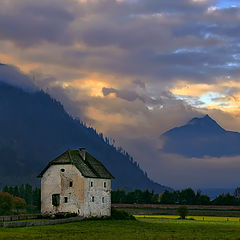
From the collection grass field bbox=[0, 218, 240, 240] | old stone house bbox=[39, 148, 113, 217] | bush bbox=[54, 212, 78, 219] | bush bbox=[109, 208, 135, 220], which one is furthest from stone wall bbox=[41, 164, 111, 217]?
grass field bbox=[0, 218, 240, 240]

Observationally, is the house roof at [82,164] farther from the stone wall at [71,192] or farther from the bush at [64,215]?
the bush at [64,215]

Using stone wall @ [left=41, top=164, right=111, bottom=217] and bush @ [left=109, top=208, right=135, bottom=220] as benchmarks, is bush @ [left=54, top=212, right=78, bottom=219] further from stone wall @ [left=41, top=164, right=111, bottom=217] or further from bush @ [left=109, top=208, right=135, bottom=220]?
bush @ [left=109, top=208, right=135, bottom=220]

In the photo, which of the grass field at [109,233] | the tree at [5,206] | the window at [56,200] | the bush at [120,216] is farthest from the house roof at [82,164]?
the tree at [5,206]

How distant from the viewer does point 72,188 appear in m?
80.7

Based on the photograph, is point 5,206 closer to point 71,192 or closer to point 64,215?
point 71,192

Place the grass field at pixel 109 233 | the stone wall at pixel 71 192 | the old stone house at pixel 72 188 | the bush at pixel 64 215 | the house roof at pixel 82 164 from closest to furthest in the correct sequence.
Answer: the grass field at pixel 109 233 → the bush at pixel 64 215 → the stone wall at pixel 71 192 → the old stone house at pixel 72 188 → the house roof at pixel 82 164

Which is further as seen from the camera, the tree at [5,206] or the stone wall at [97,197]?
the tree at [5,206]

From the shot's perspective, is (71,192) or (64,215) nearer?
(64,215)

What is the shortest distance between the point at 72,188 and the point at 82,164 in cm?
497

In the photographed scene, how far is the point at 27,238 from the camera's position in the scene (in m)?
43.8

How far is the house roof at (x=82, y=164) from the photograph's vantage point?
8200cm

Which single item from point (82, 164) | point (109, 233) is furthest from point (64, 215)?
point (109, 233)

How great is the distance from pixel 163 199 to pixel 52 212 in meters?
98.6

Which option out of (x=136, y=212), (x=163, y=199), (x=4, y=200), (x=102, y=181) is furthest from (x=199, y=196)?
(x=102, y=181)
